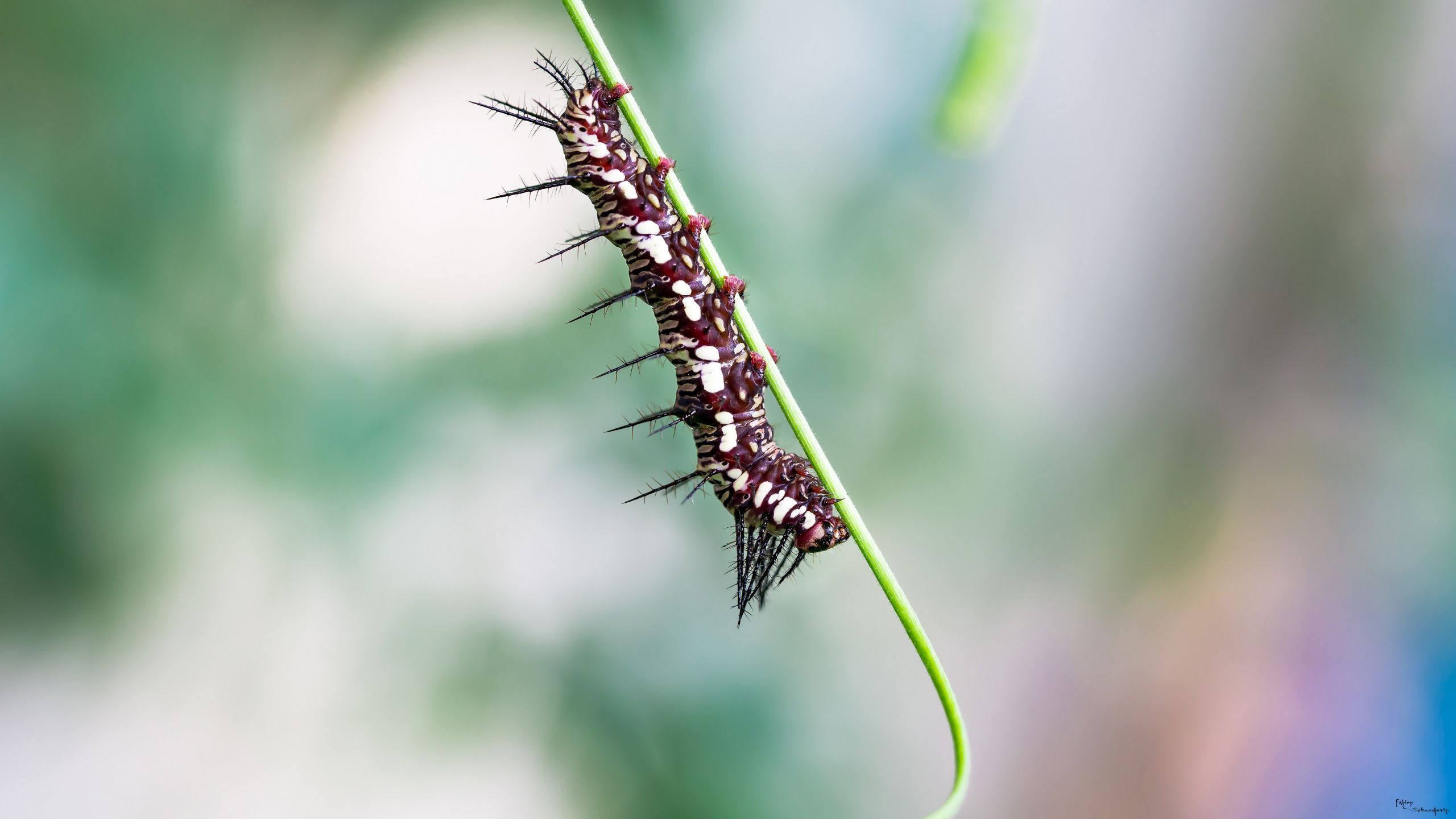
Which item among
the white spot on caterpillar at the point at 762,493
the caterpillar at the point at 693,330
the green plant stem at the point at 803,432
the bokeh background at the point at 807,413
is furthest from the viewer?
the bokeh background at the point at 807,413

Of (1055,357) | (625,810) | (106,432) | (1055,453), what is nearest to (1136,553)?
(1055,453)

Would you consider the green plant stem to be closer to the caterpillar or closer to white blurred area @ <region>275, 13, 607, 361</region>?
the caterpillar

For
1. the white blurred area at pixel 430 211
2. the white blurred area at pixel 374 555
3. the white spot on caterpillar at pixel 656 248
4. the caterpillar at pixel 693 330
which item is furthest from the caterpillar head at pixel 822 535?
the white blurred area at pixel 430 211

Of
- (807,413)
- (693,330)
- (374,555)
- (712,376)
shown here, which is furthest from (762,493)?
(374,555)

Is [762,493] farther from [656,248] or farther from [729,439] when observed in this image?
[656,248]

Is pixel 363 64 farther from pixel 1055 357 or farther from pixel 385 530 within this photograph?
pixel 1055 357

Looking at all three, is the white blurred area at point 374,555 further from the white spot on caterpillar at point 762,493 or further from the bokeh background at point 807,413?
the white spot on caterpillar at point 762,493

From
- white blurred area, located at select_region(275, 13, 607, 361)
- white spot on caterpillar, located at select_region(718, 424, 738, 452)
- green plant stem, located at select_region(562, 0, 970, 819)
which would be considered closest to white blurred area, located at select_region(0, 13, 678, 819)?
white blurred area, located at select_region(275, 13, 607, 361)
